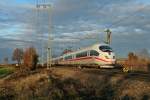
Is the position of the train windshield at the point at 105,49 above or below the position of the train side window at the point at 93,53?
above

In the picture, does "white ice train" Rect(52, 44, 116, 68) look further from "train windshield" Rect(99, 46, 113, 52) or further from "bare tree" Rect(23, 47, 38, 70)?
"bare tree" Rect(23, 47, 38, 70)

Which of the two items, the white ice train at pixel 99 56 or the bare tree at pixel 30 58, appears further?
the bare tree at pixel 30 58

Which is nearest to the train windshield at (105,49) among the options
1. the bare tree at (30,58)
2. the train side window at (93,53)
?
the train side window at (93,53)

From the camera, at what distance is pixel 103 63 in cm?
4625

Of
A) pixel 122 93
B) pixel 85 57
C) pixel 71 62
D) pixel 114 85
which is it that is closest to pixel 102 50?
pixel 85 57

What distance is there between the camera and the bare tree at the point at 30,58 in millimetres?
58597

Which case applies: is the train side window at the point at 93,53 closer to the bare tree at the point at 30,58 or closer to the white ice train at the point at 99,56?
the white ice train at the point at 99,56

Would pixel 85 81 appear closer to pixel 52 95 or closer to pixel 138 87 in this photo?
pixel 138 87

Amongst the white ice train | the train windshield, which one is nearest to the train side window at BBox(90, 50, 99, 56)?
the white ice train

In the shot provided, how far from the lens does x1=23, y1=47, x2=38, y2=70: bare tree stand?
192 feet

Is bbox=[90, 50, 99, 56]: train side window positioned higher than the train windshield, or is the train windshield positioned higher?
the train windshield

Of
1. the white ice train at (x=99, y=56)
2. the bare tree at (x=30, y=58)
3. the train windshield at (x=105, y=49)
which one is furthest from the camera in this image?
the bare tree at (x=30, y=58)

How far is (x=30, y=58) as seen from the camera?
5922cm

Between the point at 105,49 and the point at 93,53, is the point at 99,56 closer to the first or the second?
the point at 105,49
